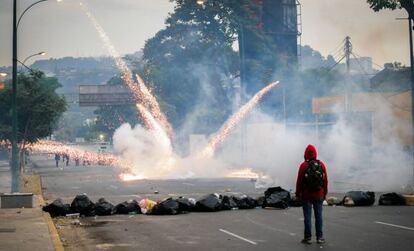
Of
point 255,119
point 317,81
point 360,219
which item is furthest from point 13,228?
point 317,81

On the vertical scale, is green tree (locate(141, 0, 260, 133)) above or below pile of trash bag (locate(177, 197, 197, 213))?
above

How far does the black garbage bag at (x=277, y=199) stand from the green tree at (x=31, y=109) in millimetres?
36235

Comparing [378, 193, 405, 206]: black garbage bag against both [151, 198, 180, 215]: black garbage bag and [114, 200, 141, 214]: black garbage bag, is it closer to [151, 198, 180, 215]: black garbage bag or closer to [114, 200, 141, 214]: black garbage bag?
[151, 198, 180, 215]: black garbage bag

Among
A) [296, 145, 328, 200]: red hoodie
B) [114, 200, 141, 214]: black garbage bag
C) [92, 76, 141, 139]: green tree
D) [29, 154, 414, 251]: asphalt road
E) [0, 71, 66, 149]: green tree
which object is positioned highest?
[92, 76, 141, 139]: green tree

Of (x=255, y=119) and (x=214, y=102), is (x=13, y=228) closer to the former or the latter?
(x=255, y=119)

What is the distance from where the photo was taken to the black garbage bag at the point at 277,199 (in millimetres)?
17828

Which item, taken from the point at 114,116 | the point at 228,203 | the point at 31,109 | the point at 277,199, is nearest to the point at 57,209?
the point at 228,203

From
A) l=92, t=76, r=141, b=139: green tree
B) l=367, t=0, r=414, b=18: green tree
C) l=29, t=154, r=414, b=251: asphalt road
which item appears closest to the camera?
l=29, t=154, r=414, b=251: asphalt road

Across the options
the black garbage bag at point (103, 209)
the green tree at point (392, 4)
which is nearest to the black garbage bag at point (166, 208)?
the black garbage bag at point (103, 209)

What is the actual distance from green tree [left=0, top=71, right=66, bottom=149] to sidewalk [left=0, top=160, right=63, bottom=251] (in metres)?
34.6

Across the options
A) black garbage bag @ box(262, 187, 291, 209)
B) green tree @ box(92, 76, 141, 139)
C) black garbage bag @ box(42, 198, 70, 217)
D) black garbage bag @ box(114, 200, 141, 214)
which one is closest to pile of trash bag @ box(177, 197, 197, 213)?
black garbage bag @ box(114, 200, 141, 214)

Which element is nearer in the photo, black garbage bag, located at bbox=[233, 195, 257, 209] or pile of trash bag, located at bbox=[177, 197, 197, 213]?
pile of trash bag, located at bbox=[177, 197, 197, 213]

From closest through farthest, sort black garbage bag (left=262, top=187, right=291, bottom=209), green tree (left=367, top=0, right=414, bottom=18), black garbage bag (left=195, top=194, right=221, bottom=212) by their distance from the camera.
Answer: black garbage bag (left=195, top=194, right=221, bottom=212), black garbage bag (left=262, top=187, right=291, bottom=209), green tree (left=367, top=0, right=414, bottom=18)

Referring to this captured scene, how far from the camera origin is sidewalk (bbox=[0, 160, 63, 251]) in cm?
1154
